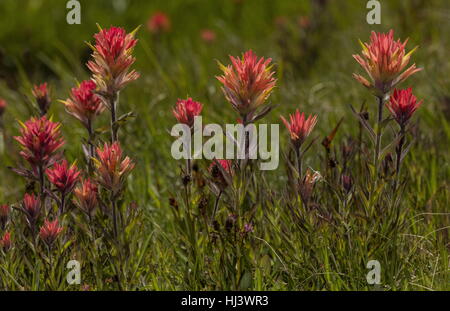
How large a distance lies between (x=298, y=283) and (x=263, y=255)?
21cm

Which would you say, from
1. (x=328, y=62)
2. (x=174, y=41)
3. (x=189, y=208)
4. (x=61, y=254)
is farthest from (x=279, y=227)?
(x=174, y=41)

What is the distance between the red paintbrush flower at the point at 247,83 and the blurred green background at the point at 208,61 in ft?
1.07

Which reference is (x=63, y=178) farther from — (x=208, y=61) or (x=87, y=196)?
(x=208, y=61)

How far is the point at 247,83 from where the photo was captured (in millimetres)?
1928

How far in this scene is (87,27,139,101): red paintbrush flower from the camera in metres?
1.96

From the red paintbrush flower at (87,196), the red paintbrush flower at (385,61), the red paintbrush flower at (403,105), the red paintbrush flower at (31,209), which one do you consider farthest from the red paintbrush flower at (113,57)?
the red paintbrush flower at (403,105)

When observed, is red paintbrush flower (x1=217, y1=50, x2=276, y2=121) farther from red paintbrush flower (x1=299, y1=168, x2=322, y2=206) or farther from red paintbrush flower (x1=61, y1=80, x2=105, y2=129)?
red paintbrush flower (x1=61, y1=80, x2=105, y2=129)

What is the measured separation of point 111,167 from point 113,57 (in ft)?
1.12

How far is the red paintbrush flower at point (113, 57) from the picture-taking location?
1963 mm

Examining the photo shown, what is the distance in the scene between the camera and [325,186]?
255 centimetres

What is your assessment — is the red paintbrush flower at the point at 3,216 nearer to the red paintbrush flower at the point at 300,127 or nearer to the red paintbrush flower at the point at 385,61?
the red paintbrush flower at the point at 300,127

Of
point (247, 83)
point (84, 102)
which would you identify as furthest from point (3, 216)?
point (247, 83)

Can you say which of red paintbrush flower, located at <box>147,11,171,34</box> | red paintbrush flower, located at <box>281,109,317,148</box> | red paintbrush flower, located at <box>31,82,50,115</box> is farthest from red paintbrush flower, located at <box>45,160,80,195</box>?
red paintbrush flower, located at <box>147,11,171,34</box>
